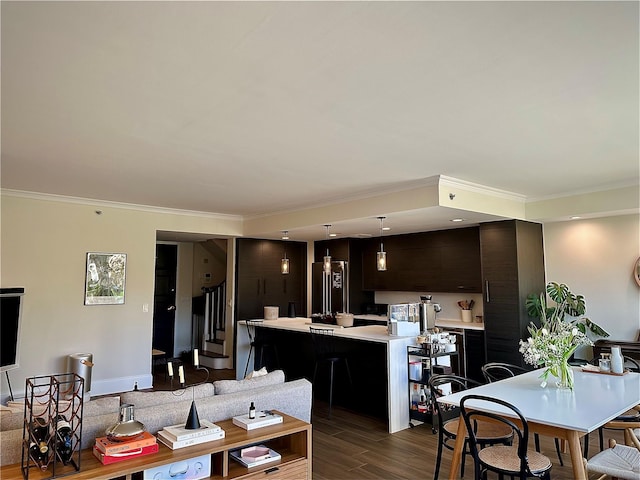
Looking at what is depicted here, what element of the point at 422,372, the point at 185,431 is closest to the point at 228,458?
the point at 185,431

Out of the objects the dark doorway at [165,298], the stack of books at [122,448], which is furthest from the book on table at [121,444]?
the dark doorway at [165,298]

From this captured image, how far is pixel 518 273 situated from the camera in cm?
570

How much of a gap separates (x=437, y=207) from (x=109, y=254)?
15.2 feet

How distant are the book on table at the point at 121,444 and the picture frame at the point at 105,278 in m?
4.33

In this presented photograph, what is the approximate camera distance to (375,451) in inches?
155

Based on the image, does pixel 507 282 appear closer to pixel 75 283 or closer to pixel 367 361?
pixel 367 361

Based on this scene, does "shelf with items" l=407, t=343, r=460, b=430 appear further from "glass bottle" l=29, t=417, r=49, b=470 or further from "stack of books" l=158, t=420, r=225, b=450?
"glass bottle" l=29, t=417, r=49, b=470

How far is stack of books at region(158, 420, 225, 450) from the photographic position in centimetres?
237

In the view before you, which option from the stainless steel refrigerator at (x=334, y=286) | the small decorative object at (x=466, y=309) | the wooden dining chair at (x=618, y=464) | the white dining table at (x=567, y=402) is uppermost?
the stainless steel refrigerator at (x=334, y=286)

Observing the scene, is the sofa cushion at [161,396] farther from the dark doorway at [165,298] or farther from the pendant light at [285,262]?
the dark doorway at [165,298]

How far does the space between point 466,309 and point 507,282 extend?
112 centimetres

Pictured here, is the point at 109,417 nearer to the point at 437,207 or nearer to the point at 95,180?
the point at 95,180

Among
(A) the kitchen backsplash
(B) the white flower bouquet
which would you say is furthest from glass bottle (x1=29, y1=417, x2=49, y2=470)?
(A) the kitchen backsplash

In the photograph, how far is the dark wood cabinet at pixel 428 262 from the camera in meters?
6.51
